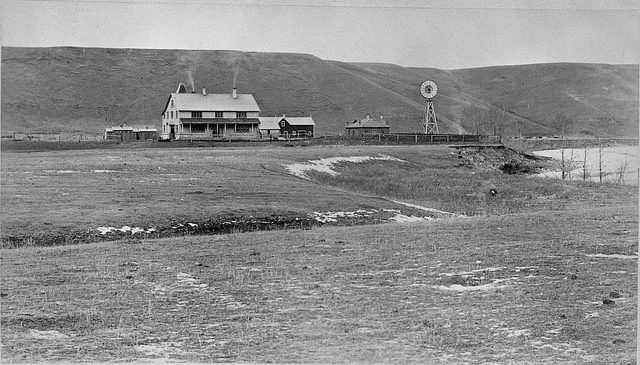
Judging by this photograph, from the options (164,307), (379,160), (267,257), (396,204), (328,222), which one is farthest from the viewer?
(379,160)

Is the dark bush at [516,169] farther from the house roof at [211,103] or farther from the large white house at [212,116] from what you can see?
the house roof at [211,103]

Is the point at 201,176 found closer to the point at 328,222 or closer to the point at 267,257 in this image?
the point at 328,222

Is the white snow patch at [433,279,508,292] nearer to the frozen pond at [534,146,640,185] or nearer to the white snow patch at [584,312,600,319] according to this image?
the white snow patch at [584,312,600,319]

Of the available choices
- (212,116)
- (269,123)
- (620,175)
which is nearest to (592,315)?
(620,175)

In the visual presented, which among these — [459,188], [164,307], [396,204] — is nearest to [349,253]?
[164,307]

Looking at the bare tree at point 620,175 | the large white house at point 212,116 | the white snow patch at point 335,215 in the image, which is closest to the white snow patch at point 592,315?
the white snow patch at point 335,215

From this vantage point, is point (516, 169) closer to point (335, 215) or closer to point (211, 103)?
point (335, 215)

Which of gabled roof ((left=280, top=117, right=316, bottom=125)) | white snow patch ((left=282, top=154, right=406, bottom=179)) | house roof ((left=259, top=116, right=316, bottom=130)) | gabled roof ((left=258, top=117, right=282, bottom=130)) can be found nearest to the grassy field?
white snow patch ((left=282, top=154, right=406, bottom=179))
